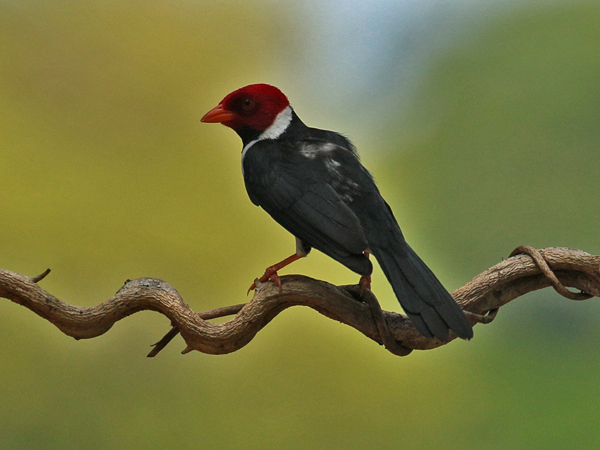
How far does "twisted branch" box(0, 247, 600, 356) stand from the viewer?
90.7 inches

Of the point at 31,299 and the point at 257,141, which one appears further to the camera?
the point at 257,141

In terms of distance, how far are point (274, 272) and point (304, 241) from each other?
0.60 ft

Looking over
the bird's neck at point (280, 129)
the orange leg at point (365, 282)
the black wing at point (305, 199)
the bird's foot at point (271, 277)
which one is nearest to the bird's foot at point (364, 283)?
the orange leg at point (365, 282)

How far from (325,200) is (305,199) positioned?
0.07 meters

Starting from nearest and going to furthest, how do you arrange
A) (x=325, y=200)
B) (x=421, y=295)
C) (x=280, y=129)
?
(x=421, y=295)
(x=325, y=200)
(x=280, y=129)

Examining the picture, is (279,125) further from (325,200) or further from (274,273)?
(274,273)

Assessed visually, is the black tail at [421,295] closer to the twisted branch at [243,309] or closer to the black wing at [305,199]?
the black wing at [305,199]

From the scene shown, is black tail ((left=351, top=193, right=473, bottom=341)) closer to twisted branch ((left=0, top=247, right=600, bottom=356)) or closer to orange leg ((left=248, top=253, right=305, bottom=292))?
twisted branch ((left=0, top=247, right=600, bottom=356))

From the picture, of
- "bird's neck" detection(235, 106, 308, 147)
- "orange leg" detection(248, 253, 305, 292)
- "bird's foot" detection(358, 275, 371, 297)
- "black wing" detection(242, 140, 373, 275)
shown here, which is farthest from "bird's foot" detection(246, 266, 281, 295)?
"bird's neck" detection(235, 106, 308, 147)

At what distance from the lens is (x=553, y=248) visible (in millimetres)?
2471

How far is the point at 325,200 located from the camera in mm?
2289

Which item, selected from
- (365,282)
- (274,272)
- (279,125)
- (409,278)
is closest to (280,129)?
(279,125)

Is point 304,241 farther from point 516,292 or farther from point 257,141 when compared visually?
point 516,292

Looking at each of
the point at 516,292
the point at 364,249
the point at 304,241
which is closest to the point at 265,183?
the point at 304,241
